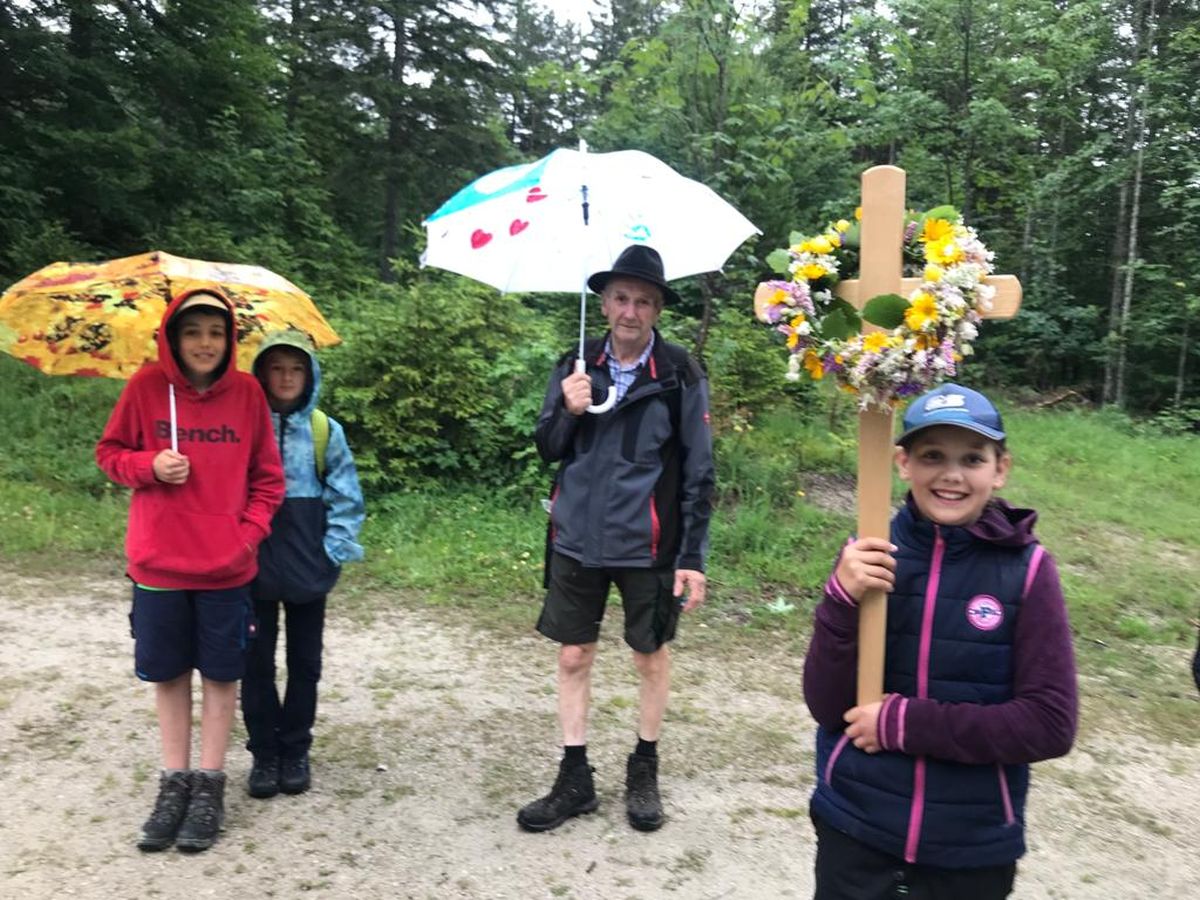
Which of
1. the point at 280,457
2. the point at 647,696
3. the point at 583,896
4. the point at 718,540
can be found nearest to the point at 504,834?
the point at 583,896

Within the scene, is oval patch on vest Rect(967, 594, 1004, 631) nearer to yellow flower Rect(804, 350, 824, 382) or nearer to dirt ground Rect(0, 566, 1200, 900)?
yellow flower Rect(804, 350, 824, 382)

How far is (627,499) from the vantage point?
10.5ft

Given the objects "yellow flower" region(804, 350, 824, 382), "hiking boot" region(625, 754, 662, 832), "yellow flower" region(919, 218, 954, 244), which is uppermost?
"yellow flower" region(919, 218, 954, 244)

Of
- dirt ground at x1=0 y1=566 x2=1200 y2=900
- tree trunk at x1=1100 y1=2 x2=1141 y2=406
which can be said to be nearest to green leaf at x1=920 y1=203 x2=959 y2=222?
dirt ground at x1=0 y1=566 x2=1200 y2=900

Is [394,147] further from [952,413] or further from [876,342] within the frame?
[952,413]

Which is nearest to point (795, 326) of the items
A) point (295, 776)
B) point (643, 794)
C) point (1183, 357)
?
point (643, 794)

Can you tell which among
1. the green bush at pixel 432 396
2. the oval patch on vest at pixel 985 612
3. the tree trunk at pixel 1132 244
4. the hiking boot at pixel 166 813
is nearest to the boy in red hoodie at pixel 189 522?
the hiking boot at pixel 166 813

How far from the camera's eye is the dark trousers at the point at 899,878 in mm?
1808

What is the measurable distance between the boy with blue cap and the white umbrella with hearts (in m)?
1.94

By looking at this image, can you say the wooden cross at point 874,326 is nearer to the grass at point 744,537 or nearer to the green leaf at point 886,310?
the green leaf at point 886,310

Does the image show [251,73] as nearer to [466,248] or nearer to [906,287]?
[466,248]

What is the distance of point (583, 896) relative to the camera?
114 inches

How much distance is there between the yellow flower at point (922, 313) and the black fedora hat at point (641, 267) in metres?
1.51

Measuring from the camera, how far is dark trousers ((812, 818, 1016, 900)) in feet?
5.93
